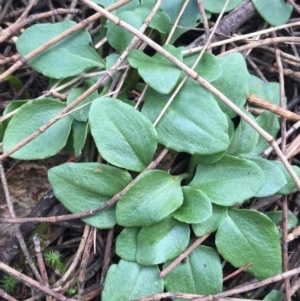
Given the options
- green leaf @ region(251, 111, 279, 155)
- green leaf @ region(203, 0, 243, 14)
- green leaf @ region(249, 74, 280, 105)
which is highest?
green leaf @ region(203, 0, 243, 14)

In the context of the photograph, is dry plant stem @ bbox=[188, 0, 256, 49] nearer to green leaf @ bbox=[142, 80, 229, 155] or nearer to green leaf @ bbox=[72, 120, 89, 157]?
green leaf @ bbox=[142, 80, 229, 155]

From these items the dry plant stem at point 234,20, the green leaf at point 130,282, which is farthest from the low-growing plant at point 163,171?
the dry plant stem at point 234,20

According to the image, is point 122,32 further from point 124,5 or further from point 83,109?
point 83,109

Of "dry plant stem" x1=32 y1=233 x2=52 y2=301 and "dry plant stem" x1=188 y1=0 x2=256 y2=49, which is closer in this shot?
"dry plant stem" x1=32 y1=233 x2=52 y2=301

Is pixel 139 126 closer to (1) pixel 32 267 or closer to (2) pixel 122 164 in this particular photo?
(2) pixel 122 164

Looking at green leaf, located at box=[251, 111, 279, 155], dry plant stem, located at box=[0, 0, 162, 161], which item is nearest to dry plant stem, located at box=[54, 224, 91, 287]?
dry plant stem, located at box=[0, 0, 162, 161]

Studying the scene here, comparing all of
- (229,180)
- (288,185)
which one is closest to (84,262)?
(229,180)

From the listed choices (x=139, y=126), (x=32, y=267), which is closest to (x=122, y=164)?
(x=139, y=126)
